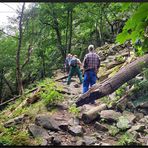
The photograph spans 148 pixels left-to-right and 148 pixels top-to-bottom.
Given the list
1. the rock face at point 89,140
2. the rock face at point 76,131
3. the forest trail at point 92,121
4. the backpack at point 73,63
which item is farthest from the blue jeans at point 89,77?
the rock face at point 89,140

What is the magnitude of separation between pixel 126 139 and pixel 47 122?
1.79m

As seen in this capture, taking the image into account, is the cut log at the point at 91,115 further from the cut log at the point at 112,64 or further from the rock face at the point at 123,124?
the cut log at the point at 112,64

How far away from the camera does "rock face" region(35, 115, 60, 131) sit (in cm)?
779

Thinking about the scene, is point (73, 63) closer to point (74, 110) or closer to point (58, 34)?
point (74, 110)

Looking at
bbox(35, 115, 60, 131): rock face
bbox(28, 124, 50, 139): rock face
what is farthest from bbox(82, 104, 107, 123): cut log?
bbox(28, 124, 50, 139): rock face

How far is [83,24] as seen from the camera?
69.9 feet

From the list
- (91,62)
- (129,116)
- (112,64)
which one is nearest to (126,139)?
(129,116)

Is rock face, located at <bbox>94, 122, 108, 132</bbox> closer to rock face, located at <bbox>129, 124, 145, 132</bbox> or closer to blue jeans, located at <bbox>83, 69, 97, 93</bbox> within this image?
rock face, located at <bbox>129, 124, 145, 132</bbox>

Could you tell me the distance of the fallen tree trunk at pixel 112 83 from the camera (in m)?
9.19

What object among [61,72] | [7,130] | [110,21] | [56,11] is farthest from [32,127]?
[110,21]

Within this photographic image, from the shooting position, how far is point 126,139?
714 centimetres

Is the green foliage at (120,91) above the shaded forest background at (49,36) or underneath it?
underneath

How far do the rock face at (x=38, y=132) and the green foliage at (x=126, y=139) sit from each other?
143 centimetres

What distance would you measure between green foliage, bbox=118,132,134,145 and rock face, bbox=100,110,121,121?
89 cm
